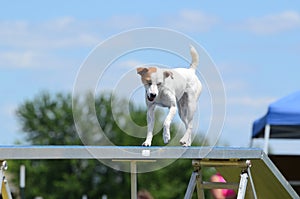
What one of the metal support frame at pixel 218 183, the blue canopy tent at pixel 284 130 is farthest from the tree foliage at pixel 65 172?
the metal support frame at pixel 218 183

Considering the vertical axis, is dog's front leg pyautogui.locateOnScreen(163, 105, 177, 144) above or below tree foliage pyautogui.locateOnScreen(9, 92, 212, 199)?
above

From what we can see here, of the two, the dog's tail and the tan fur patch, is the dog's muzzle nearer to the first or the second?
the tan fur patch

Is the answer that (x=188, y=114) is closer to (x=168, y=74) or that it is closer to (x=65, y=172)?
(x=168, y=74)

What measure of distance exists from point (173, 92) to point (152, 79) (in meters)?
0.25

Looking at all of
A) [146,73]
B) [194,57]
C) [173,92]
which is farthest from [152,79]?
[194,57]

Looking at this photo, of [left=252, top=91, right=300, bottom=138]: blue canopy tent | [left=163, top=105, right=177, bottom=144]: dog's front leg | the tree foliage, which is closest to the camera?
[left=163, top=105, right=177, bottom=144]: dog's front leg

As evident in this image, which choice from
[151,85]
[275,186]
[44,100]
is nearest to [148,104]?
[151,85]

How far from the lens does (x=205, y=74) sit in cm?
603

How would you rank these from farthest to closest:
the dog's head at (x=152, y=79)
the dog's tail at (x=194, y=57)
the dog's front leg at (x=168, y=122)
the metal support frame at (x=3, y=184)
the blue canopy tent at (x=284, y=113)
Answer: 1. the blue canopy tent at (x=284, y=113)
2. the dog's tail at (x=194, y=57)
3. the dog's front leg at (x=168, y=122)
4. the dog's head at (x=152, y=79)
5. the metal support frame at (x=3, y=184)

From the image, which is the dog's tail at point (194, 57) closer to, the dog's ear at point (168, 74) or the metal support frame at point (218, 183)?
the dog's ear at point (168, 74)

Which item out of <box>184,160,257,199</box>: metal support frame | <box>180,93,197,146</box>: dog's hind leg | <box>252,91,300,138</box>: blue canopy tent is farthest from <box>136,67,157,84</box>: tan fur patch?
<box>252,91,300,138</box>: blue canopy tent

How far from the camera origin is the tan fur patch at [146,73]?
18.7ft

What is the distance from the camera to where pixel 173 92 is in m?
5.91

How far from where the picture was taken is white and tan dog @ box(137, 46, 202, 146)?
5727mm
